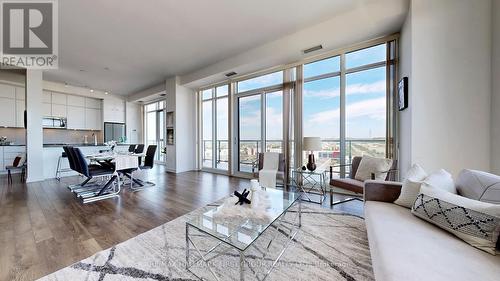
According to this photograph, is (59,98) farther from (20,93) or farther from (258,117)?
(258,117)

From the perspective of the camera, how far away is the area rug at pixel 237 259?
152cm

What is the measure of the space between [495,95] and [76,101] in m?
10.8

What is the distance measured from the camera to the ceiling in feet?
9.46

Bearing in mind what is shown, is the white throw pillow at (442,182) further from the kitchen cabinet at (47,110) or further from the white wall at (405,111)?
the kitchen cabinet at (47,110)

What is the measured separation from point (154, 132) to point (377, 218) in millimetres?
8903

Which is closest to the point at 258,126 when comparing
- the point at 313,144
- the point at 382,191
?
the point at 313,144

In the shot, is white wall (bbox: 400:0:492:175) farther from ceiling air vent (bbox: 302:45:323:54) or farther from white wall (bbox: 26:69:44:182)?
white wall (bbox: 26:69:44:182)

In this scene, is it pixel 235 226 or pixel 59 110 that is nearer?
pixel 235 226

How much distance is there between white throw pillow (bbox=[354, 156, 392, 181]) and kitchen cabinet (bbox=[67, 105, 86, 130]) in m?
9.47

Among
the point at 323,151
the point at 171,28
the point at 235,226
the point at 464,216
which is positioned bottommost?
the point at 235,226

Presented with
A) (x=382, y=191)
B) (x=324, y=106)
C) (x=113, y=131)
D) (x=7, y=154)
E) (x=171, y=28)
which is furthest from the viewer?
(x=113, y=131)

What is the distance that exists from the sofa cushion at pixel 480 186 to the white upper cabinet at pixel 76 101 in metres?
10.4

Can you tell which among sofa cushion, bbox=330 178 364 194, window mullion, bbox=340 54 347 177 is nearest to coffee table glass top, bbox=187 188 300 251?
sofa cushion, bbox=330 178 364 194

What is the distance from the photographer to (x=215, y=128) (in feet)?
20.4
